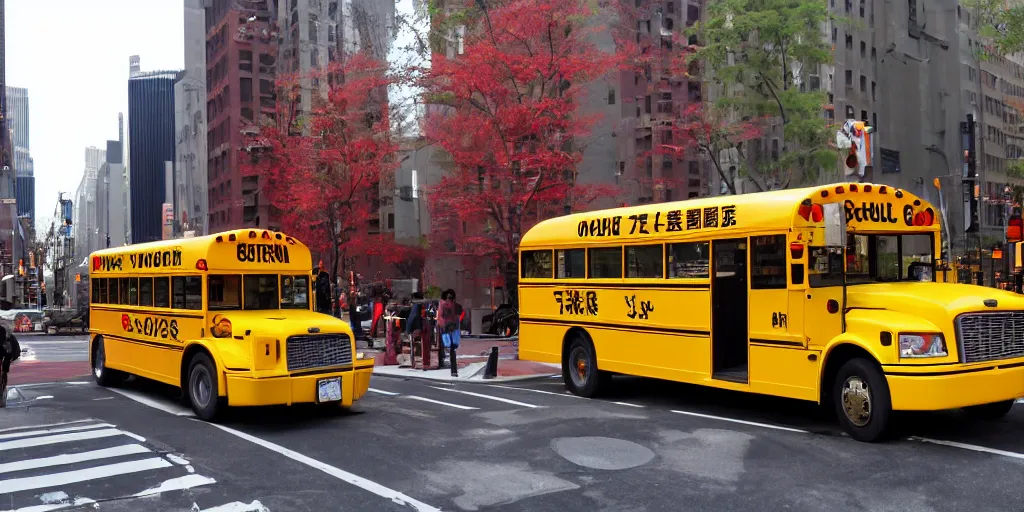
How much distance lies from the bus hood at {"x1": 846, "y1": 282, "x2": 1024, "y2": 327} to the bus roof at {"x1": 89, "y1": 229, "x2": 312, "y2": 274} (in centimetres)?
785

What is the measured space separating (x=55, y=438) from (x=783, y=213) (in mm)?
9474

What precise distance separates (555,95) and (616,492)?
23.3 m

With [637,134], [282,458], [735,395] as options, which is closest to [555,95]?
[637,134]

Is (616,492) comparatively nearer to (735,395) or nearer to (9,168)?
→ (735,395)

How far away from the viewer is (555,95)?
29.7 m

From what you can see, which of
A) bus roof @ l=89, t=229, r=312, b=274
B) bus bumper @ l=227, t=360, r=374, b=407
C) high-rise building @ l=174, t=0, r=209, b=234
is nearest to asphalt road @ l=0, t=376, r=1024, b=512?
bus bumper @ l=227, t=360, r=374, b=407

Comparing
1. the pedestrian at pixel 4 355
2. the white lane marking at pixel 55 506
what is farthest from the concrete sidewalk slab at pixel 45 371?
the white lane marking at pixel 55 506

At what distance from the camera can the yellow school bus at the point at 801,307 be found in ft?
30.4

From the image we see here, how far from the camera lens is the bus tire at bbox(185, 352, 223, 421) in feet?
37.9

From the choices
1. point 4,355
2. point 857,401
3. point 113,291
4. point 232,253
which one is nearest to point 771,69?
point 857,401

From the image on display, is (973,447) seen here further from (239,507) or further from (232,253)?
(232,253)

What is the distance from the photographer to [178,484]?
8.16m

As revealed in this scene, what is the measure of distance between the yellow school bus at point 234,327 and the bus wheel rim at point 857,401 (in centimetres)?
645

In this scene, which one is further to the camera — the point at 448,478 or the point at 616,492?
the point at 448,478
